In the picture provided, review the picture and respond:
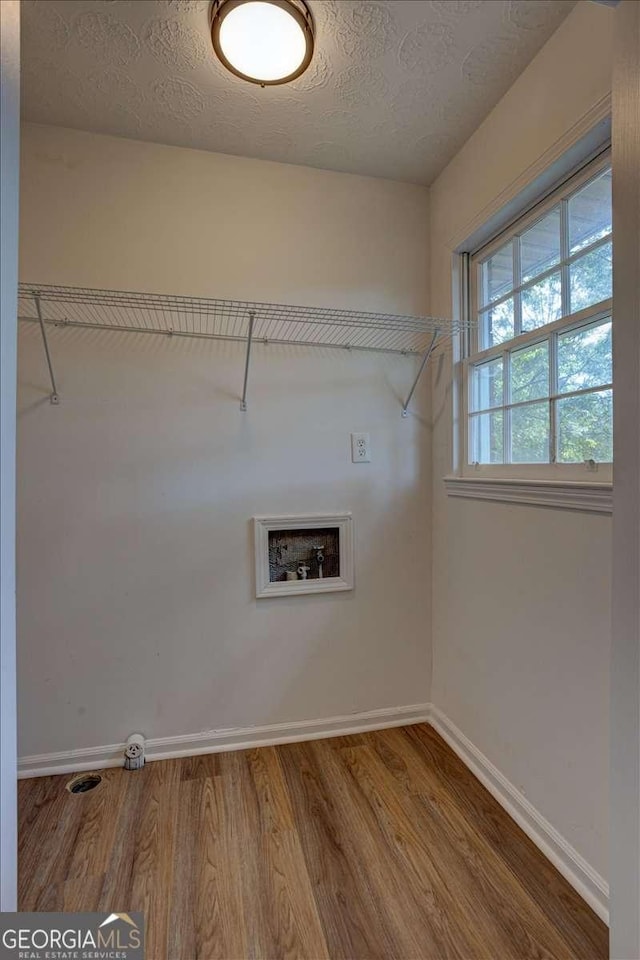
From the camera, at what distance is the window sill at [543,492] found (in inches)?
45.6

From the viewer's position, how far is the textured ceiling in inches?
48.6

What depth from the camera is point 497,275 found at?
174cm

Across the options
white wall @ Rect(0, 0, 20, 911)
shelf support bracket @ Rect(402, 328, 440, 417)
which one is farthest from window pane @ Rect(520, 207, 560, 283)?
white wall @ Rect(0, 0, 20, 911)

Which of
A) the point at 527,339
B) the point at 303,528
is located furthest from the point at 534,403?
the point at 303,528

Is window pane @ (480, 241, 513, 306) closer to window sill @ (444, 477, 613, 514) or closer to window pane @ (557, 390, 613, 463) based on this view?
window pane @ (557, 390, 613, 463)

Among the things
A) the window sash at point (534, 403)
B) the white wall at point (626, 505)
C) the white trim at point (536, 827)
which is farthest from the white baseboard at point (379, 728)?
the window sash at point (534, 403)

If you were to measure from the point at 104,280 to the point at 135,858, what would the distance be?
6.66ft

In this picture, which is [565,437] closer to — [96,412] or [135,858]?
[96,412]

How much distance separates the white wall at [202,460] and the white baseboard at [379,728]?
5 centimetres

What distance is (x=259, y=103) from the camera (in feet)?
5.02

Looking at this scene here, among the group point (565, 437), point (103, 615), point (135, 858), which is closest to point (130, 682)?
point (103, 615)

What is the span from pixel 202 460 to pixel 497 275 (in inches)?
56.6

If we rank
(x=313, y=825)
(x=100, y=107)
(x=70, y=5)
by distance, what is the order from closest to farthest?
(x=70, y=5)
(x=313, y=825)
(x=100, y=107)

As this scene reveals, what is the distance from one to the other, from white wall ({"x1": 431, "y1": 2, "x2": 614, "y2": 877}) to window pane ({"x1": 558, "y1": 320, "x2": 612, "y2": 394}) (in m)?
0.41
